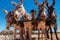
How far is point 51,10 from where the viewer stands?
12.8 m

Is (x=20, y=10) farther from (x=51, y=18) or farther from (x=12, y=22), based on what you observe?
→ (x=51, y=18)

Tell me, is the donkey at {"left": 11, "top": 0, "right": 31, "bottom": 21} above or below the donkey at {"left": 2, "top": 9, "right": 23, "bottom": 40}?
above

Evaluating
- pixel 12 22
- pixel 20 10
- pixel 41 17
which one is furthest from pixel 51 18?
pixel 12 22

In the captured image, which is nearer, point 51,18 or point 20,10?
point 51,18

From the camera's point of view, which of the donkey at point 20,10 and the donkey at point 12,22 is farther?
the donkey at point 12,22

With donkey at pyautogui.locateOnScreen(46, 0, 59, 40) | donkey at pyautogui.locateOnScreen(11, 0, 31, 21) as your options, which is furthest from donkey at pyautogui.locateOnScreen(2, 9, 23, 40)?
donkey at pyautogui.locateOnScreen(46, 0, 59, 40)

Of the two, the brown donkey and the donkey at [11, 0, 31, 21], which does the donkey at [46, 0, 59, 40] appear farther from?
the donkey at [11, 0, 31, 21]

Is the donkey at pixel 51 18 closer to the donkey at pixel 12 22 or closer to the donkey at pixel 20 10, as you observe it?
the donkey at pixel 20 10

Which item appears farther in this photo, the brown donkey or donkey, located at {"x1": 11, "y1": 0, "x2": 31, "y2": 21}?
donkey, located at {"x1": 11, "y1": 0, "x2": 31, "y2": 21}

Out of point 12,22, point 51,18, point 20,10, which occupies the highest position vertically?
point 20,10

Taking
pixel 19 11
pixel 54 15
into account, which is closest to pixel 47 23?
pixel 54 15

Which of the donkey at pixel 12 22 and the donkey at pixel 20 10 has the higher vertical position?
the donkey at pixel 20 10

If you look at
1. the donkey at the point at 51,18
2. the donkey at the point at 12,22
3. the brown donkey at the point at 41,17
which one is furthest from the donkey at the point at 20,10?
the donkey at the point at 51,18

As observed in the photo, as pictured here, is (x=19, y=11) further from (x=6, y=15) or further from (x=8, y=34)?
(x=8, y=34)
